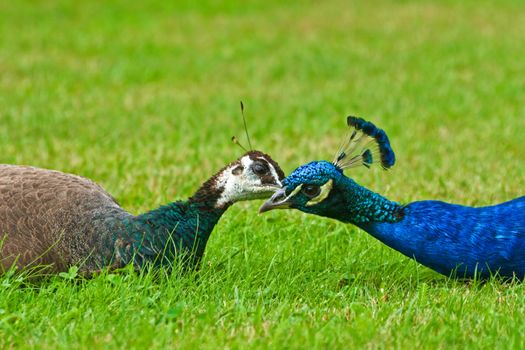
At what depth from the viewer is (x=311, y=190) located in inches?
183

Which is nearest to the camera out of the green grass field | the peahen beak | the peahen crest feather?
the green grass field

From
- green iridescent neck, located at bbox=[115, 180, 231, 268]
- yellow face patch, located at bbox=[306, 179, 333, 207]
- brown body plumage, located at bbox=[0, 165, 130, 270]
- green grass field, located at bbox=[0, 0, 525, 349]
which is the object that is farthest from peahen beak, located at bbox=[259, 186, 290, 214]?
brown body plumage, located at bbox=[0, 165, 130, 270]

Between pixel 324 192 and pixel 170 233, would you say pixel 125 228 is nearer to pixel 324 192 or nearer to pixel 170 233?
pixel 170 233

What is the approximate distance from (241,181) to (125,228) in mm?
608

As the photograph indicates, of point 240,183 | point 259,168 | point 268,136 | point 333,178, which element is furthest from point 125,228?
point 268,136

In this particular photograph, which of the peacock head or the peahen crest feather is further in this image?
the peahen crest feather

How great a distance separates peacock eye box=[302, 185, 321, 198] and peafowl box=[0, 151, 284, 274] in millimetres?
149

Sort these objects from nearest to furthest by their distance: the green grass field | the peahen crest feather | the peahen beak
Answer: the green grass field → the peahen beak → the peahen crest feather

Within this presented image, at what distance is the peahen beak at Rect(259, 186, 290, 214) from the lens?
460 cm

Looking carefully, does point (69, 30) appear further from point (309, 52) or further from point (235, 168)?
point (235, 168)

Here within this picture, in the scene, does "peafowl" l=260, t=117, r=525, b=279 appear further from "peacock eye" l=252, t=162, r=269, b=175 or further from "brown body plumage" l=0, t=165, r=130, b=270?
"brown body plumage" l=0, t=165, r=130, b=270

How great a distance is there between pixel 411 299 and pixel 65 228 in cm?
171

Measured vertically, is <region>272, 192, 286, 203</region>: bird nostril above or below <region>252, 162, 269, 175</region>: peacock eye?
below

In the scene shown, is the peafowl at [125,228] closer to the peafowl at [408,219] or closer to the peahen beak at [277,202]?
the peahen beak at [277,202]
